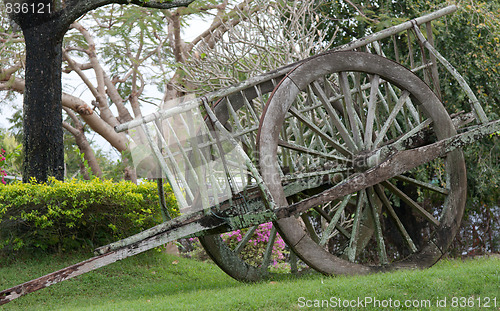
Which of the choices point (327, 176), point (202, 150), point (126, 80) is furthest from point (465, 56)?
point (126, 80)

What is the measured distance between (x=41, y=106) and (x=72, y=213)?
2.02 meters

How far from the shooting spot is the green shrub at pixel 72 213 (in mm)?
7730

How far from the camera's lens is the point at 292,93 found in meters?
5.42

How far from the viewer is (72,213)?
7887 millimetres

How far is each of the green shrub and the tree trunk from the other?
23.8 inches

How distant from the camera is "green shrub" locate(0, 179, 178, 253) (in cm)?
773

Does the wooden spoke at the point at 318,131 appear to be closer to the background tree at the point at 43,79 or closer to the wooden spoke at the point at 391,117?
the wooden spoke at the point at 391,117

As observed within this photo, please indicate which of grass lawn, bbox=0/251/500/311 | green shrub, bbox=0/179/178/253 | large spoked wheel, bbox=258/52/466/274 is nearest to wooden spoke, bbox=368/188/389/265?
large spoked wheel, bbox=258/52/466/274

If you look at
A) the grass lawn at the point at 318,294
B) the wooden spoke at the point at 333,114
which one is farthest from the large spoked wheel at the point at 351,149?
the grass lawn at the point at 318,294

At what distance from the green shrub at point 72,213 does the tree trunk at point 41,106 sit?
61 centimetres

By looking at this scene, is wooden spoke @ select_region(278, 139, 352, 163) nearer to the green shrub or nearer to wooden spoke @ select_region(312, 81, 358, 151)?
wooden spoke @ select_region(312, 81, 358, 151)

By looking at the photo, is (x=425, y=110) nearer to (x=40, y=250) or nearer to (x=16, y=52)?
(x=40, y=250)

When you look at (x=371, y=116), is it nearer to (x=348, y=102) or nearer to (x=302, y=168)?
(x=348, y=102)

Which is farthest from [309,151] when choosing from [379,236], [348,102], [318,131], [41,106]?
[41,106]
